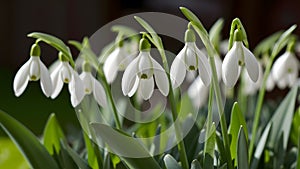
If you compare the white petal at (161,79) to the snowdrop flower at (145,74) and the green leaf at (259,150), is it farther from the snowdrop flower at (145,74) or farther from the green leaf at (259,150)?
the green leaf at (259,150)

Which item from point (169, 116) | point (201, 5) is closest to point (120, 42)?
point (169, 116)

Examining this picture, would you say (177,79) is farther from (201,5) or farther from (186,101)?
(201,5)

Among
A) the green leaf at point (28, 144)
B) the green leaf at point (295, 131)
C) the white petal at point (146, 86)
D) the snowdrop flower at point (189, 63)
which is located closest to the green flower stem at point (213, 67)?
the snowdrop flower at point (189, 63)

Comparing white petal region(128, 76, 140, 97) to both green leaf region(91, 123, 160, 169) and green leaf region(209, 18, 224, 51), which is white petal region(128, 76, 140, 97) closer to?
green leaf region(91, 123, 160, 169)

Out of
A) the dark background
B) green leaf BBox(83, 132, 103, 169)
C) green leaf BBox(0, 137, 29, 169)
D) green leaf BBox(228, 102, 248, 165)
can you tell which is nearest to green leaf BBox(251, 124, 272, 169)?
green leaf BBox(228, 102, 248, 165)

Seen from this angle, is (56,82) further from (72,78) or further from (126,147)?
(126,147)

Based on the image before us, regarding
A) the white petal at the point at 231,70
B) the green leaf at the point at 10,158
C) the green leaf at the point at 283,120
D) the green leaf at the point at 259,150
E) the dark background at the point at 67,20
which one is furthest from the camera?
the dark background at the point at 67,20
